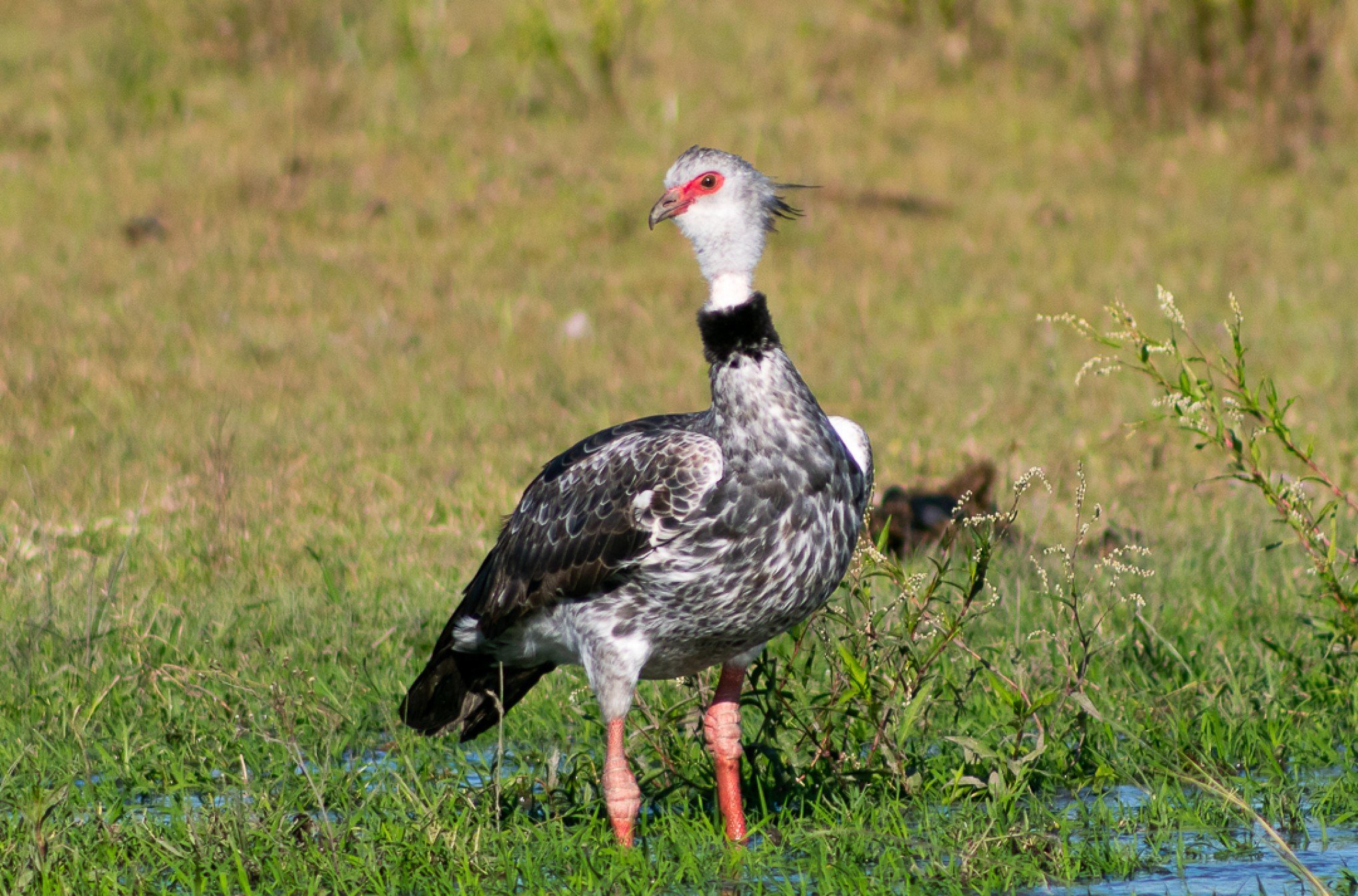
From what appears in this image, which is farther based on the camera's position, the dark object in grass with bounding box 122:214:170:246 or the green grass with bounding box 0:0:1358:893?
the dark object in grass with bounding box 122:214:170:246

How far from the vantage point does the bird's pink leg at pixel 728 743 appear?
4.86 m

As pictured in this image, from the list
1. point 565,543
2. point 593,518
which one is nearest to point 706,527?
point 593,518

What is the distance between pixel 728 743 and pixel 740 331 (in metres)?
1.13

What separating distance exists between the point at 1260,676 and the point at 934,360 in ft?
15.3

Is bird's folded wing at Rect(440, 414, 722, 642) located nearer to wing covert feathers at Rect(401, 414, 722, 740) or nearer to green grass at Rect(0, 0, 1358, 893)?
wing covert feathers at Rect(401, 414, 722, 740)

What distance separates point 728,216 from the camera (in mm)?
4859

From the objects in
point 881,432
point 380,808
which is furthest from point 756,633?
point 881,432

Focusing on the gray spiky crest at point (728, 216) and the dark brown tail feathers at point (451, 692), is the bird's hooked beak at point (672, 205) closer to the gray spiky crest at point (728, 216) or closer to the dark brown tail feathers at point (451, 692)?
the gray spiky crest at point (728, 216)

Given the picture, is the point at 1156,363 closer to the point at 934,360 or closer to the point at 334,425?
the point at 934,360

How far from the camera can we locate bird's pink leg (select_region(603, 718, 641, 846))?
4699 millimetres

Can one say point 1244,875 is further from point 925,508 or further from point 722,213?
point 925,508

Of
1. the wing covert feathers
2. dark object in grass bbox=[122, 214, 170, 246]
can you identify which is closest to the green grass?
dark object in grass bbox=[122, 214, 170, 246]

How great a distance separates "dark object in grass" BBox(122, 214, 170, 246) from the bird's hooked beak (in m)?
7.51

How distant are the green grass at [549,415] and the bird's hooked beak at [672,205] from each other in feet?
4.09
